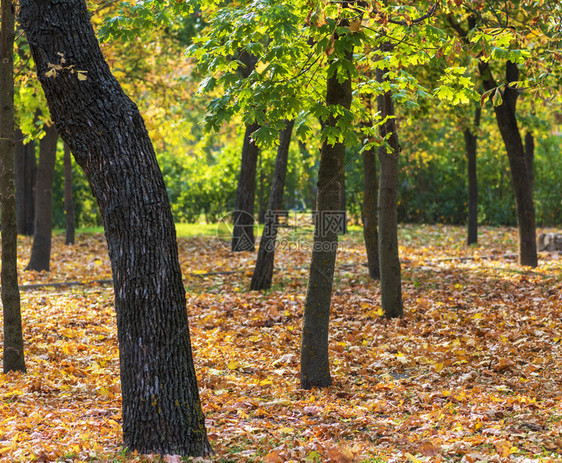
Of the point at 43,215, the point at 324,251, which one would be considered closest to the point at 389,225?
the point at 324,251

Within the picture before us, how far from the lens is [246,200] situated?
47.5 feet

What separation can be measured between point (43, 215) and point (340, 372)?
8.26m

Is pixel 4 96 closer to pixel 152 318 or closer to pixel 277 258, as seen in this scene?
pixel 152 318

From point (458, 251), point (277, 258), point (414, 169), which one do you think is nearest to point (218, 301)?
point (277, 258)

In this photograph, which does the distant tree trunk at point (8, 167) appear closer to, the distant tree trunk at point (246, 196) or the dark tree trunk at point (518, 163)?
the distant tree trunk at point (246, 196)

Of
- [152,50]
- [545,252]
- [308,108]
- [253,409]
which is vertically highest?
[152,50]

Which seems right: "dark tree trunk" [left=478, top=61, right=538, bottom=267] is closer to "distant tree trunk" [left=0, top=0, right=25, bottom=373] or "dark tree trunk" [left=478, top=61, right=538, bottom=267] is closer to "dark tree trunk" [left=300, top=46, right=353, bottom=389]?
"dark tree trunk" [left=300, top=46, right=353, bottom=389]

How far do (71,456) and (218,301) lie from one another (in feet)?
18.8

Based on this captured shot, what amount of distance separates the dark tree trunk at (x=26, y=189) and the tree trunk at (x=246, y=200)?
6.18m

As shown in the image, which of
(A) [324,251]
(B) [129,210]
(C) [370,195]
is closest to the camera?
(B) [129,210]

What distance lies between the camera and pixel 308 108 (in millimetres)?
5430

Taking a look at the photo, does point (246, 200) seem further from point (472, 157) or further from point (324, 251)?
point (324, 251)

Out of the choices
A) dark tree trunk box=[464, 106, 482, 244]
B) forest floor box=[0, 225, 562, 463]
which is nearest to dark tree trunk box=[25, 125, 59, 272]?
forest floor box=[0, 225, 562, 463]

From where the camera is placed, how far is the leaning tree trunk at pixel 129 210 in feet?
13.3
